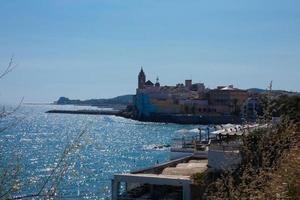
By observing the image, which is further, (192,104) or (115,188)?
(192,104)

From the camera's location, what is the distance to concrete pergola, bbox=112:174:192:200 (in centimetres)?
1172

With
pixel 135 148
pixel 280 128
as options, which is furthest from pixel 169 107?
pixel 280 128

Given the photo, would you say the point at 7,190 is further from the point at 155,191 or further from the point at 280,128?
the point at 155,191

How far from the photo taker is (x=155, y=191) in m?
12.3

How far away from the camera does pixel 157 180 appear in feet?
39.9

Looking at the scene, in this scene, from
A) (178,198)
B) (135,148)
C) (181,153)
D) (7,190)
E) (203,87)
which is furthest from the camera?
(203,87)

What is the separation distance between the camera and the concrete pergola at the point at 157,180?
11.7m

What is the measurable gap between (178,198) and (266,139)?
7.53 m

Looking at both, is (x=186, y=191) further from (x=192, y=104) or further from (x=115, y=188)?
(x=192, y=104)

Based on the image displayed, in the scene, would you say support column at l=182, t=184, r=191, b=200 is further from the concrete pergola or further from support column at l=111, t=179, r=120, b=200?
support column at l=111, t=179, r=120, b=200

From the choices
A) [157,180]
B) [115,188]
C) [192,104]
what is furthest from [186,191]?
[192,104]

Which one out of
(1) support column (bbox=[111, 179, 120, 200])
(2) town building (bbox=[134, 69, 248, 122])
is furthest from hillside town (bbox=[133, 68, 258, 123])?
(1) support column (bbox=[111, 179, 120, 200])

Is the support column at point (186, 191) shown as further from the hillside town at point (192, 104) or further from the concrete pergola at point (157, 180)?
the hillside town at point (192, 104)

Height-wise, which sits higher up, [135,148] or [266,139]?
[266,139]
